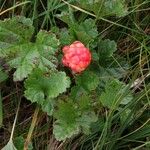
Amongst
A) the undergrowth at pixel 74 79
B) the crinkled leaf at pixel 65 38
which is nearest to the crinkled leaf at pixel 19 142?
the undergrowth at pixel 74 79

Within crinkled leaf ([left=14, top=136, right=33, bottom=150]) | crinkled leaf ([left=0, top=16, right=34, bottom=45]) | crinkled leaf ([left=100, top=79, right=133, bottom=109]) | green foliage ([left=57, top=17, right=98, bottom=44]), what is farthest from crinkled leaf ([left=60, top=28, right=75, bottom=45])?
crinkled leaf ([left=14, top=136, right=33, bottom=150])

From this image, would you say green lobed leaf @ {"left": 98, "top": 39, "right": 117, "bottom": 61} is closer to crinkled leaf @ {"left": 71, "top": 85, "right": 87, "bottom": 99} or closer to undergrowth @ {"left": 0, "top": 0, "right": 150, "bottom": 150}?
undergrowth @ {"left": 0, "top": 0, "right": 150, "bottom": 150}

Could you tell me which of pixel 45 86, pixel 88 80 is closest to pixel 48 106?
pixel 45 86

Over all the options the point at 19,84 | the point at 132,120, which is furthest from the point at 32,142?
the point at 132,120

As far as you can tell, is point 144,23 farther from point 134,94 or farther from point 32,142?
→ point 32,142

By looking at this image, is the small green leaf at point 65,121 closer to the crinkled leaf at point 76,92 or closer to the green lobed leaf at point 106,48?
the crinkled leaf at point 76,92

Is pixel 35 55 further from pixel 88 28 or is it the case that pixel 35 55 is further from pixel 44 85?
pixel 88 28

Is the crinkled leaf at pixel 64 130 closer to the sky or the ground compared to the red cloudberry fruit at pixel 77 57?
closer to the ground
